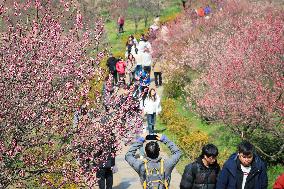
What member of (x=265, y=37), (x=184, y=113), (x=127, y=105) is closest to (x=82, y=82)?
(x=127, y=105)

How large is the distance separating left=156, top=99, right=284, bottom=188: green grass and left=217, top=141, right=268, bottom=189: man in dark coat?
5069mm

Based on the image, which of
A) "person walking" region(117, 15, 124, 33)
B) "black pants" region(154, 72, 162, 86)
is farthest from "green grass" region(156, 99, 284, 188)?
"person walking" region(117, 15, 124, 33)

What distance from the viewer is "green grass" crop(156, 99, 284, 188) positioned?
12922 mm

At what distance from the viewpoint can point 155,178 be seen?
292 inches

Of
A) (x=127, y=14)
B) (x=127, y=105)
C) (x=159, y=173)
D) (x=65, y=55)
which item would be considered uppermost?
(x=127, y=14)

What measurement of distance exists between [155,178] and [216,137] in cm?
850

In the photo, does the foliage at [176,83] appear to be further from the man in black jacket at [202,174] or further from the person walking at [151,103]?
the man in black jacket at [202,174]

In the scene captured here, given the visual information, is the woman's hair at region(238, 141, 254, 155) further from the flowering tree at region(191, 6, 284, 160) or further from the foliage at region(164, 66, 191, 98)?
the foliage at region(164, 66, 191, 98)

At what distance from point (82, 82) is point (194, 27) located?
590 inches

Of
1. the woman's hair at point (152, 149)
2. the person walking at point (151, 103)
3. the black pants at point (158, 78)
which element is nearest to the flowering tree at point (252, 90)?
the person walking at point (151, 103)

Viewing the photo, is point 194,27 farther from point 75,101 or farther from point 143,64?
point 75,101

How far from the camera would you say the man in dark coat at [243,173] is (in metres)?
7.18

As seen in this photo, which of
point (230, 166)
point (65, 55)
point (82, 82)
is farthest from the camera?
point (65, 55)

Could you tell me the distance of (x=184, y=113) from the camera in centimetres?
1866
